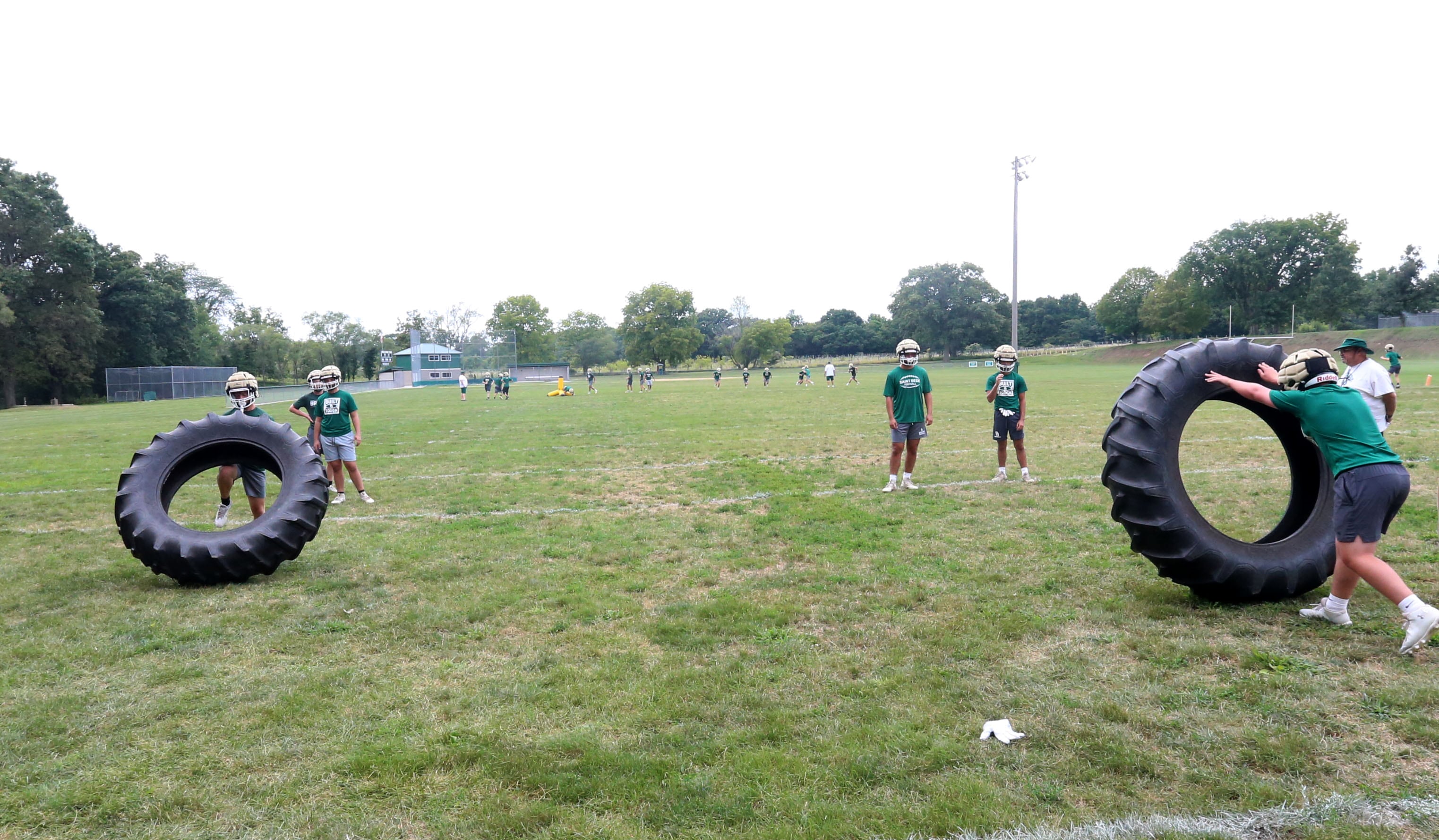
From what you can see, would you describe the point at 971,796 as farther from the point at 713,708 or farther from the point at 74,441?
the point at 74,441

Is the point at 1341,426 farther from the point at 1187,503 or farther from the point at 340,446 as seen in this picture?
the point at 340,446

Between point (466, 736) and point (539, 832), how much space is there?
3.15 ft

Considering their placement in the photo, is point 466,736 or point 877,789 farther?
point 466,736

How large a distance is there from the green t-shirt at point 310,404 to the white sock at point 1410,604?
10.9 metres

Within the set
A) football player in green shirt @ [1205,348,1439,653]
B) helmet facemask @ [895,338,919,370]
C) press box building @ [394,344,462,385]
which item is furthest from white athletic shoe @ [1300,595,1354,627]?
press box building @ [394,344,462,385]

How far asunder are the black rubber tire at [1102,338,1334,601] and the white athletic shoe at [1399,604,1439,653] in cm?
93

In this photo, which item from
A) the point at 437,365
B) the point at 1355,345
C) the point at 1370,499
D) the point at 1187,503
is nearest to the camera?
the point at 1370,499

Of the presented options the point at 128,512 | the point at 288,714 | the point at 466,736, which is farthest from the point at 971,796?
the point at 128,512

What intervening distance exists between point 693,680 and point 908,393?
267 inches

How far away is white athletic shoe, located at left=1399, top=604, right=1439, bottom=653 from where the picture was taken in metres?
4.31

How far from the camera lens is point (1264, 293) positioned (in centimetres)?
8444

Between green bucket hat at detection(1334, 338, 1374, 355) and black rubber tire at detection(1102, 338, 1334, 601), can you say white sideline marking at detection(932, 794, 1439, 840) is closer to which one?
black rubber tire at detection(1102, 338, 1334, 601)

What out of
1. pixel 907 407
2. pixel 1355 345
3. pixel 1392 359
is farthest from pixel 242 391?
pixel 1392 359

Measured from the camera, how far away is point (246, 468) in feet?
28.1
